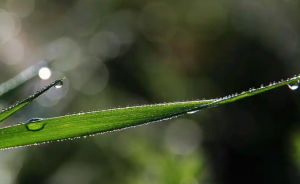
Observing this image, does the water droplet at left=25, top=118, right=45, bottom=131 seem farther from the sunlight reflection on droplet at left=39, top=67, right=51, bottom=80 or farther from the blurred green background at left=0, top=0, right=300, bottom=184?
the sunlight reflection on droplet at left=39, top=67, right=51, bottom=80

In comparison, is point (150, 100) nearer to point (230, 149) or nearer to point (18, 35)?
point (230, 149)

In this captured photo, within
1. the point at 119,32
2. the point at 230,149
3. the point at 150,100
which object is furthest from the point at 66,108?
the point at 230,149

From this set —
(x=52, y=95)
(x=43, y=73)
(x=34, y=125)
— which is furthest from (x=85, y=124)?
(x=52, y=95)

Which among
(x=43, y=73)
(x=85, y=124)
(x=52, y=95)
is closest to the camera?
(x=85, y=124)

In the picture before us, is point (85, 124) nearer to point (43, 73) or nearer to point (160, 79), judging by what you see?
point (43, 73)

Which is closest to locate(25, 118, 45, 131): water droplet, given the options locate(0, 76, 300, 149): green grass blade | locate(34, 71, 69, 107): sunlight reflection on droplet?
locate(0, 76, 300, 149): green grass blade
